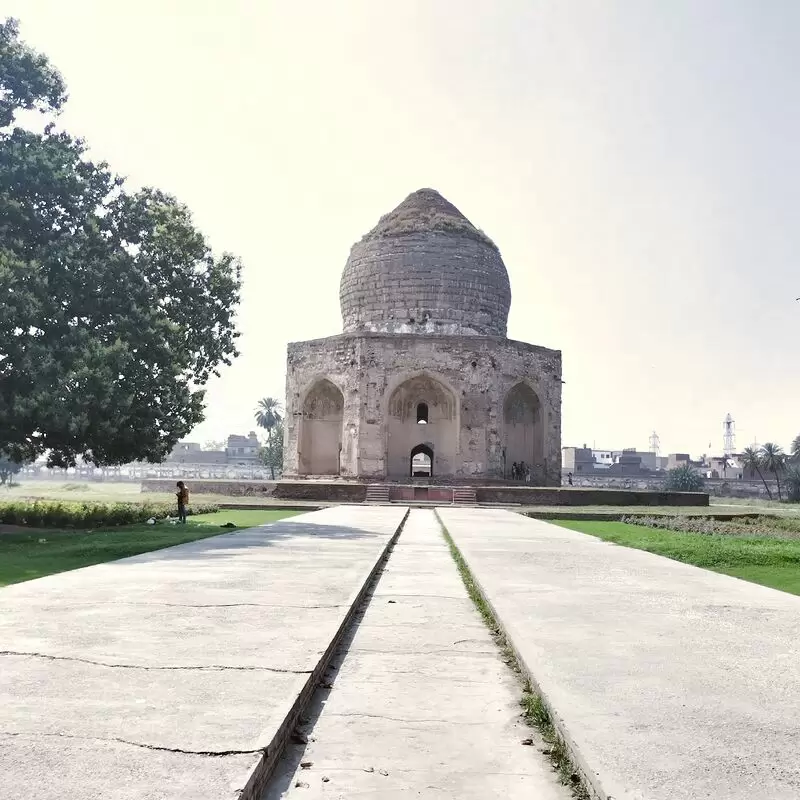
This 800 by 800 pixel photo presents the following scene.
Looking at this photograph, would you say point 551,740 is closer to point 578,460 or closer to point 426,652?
point 426,652

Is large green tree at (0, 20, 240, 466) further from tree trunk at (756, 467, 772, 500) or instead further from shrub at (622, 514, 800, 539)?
tree trunk at (756, 467, 772, 500)

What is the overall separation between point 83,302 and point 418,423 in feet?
61.7

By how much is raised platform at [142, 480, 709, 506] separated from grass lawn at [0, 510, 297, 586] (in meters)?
9.83

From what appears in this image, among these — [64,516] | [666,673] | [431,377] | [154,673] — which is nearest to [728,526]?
[64,516]

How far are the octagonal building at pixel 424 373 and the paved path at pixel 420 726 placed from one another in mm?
24838

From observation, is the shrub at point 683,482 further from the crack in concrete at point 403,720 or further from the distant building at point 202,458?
the crack in concrete at point 403,720

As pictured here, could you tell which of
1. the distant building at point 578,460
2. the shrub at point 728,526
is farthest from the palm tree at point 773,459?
the shrub at point 728,526

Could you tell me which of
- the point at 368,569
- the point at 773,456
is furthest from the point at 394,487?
the point at 773,456

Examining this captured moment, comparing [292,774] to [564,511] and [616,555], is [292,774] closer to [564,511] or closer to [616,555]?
[616,555]

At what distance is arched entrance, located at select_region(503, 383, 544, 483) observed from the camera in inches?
1303

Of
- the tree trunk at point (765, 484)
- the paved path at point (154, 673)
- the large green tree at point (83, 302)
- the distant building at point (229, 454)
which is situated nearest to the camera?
the paved path at point (154, 673)

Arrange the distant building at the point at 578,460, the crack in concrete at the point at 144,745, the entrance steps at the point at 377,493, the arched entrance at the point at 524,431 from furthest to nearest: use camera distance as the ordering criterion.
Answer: the distant building at the point at 578,460 → the arched entrance at the point at 524,431 → the entrance steps at the point at 377,493 → the crack in concrete at the point at 144,745

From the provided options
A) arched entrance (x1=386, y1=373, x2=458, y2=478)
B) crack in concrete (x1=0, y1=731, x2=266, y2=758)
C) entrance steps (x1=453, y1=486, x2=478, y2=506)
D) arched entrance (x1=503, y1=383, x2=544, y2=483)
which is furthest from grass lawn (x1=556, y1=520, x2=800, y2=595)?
arched entrance (x1=503, y1=383, x2=544, y2=483)

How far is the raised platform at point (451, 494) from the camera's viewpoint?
25.3 m
